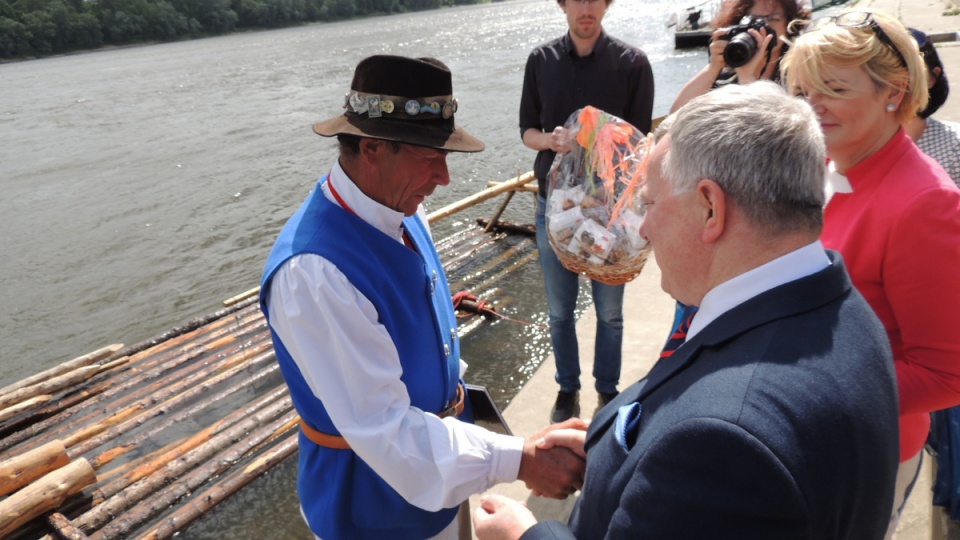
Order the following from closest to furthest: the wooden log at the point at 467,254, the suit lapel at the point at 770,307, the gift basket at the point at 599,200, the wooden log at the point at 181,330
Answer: the suit lapel at the point at 770,307
the gift basket at the point at 599,200
the wooden log at the point at 181,330
the wooden log at the point at 467,254

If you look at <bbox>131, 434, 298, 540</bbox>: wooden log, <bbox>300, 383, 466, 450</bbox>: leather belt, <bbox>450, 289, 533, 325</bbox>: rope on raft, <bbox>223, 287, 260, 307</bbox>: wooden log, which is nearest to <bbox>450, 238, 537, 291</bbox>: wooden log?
<bbox>450, 289, 533, 325</bbox>: rope on raft

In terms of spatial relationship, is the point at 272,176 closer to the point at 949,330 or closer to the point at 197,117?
the point at 197,117

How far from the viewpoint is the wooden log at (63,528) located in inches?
139

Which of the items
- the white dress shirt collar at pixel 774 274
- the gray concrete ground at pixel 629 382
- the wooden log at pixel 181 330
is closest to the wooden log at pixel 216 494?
the gray concrete ground at pixel 629 382

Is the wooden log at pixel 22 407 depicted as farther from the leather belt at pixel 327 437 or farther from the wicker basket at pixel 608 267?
the wicker basket at pixel 608 267

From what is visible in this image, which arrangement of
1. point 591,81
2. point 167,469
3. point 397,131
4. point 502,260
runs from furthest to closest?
1. point 502,260
2. point 167,469
3. point 591,81
4. point 397,131

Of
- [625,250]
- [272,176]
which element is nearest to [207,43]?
[272,176]

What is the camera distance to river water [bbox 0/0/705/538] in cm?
781

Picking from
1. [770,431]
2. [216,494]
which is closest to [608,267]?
[770,431]

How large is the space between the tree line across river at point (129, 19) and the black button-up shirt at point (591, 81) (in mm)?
45740

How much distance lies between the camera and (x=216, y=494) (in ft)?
13.2

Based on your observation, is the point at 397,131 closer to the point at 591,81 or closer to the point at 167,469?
the point at 591,81

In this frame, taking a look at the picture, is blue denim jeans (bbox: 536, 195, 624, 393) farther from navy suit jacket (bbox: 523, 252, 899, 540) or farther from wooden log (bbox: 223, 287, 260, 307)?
wooden log (bbox: 223, 287, 260, 307)

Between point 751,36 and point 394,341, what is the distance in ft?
6.60
